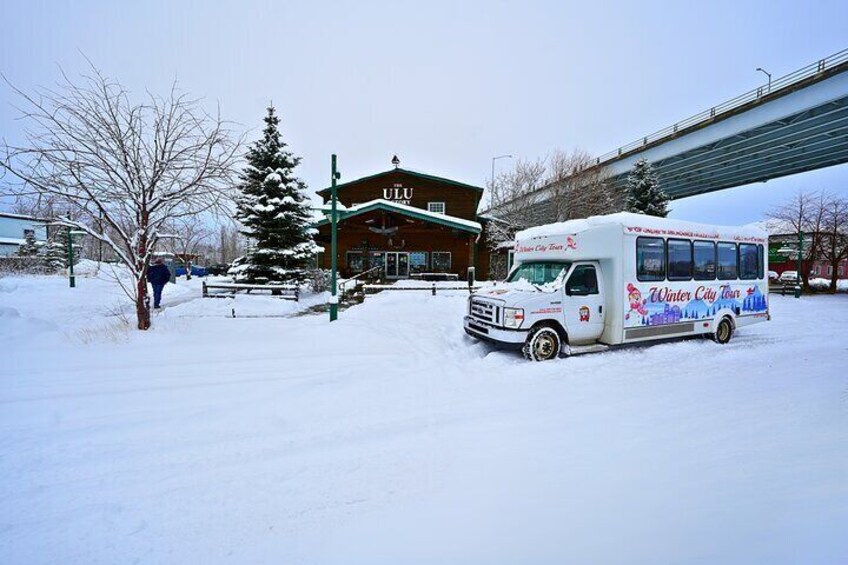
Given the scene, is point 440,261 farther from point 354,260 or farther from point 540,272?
point 540,272

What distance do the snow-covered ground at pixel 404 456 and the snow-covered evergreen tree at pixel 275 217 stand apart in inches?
418

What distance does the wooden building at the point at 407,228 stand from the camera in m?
21.3

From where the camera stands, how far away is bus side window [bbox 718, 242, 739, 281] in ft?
31.1

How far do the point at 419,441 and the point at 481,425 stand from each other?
2.78 ft

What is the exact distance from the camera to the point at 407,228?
23.8 metres

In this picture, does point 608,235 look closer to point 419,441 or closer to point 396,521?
point 419,441

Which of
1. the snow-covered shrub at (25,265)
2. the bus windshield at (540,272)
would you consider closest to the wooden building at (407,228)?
the bus windshield at (540,272)

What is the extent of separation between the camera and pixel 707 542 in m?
2.46

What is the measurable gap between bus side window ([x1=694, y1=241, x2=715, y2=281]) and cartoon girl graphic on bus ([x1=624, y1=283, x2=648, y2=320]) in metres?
2.10

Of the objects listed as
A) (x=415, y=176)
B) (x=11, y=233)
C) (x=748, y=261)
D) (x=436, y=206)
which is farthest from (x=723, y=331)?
(x=11, y=233)

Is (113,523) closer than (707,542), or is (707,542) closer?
(707,542)

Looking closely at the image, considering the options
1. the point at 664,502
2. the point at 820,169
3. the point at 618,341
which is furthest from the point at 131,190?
the point at 820,169

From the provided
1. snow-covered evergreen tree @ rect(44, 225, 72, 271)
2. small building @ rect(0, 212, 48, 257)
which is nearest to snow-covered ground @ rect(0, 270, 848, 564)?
snow-covered evergreen tree @ rect(44, 225, 72, 271)

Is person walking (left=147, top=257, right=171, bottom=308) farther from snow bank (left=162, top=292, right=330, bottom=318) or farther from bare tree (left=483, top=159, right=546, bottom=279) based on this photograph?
bare tree (left=483, top=159, right=546, bottom=279)
